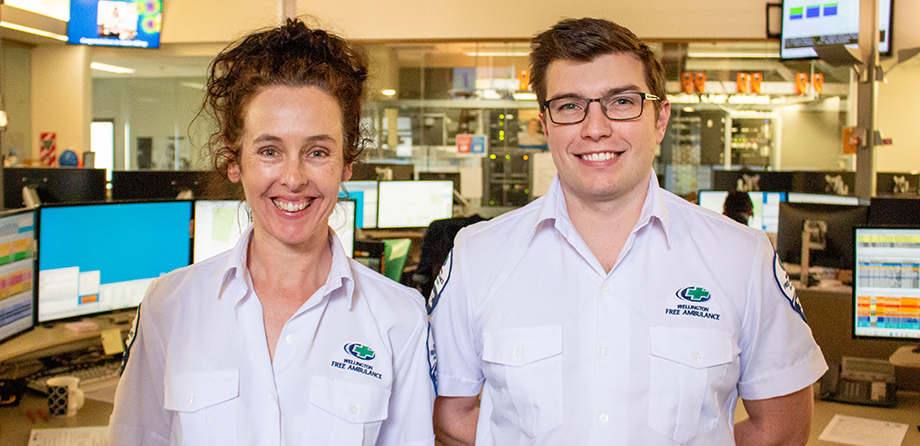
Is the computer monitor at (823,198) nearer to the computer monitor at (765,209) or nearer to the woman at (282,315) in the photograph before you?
the computer monitor at (765,209)

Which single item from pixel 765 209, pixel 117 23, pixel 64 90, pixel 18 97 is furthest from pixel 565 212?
pixel 18 97

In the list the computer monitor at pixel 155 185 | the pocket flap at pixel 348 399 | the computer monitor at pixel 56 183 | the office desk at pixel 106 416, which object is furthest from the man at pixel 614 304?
the computer monitor at pixel 155 185

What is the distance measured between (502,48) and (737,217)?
483cm

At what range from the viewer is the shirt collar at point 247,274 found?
4.22ft

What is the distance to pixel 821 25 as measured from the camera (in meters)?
5.50

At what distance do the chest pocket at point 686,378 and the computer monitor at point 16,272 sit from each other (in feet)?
5.89

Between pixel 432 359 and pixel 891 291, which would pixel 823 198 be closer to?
pixel 891 291

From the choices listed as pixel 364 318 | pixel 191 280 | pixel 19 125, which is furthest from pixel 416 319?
pixel 19 125

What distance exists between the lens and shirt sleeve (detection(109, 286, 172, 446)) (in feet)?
4.27

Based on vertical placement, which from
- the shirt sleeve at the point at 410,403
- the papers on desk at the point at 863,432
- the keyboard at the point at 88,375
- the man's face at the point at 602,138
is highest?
the man's face at the point at 602,138

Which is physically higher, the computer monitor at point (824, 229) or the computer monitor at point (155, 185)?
the computer monitor at point (155, 185)

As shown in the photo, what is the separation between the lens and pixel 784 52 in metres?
5.83

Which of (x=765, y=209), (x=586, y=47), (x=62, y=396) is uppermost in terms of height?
(x=586, y=47)

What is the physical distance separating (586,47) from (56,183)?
362cm
